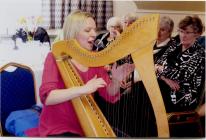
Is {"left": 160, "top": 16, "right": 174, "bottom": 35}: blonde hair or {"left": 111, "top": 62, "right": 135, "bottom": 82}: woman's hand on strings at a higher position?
{"left": 160, "top": 16, "right": 174, "bottom": 35}: blonde hair

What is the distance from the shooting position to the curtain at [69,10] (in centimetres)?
176

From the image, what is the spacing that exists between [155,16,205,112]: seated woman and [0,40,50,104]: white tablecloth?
0.60 meters

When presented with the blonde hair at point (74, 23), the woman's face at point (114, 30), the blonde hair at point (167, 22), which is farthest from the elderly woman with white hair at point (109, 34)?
the blonde hair at point (167, 22)

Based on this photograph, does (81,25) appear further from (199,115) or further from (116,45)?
(199,115)

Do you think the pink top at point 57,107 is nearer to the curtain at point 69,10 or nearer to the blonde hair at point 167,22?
the curtain at point 69,10

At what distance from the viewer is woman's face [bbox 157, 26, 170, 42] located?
1.72m

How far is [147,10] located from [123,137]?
0.66 meters

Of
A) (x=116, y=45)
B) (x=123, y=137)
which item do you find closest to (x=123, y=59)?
(x=116, y=45)

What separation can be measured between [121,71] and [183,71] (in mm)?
317

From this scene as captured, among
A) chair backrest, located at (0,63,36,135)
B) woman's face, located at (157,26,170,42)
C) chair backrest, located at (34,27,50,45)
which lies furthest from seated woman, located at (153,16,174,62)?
chair backrest, located at (0,63,36,135)

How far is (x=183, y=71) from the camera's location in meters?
1.76

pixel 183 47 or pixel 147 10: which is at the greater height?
pixel 147 10

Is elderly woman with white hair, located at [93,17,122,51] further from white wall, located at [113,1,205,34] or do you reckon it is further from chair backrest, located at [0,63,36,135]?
chair backrest, located at [0,63,36,135]

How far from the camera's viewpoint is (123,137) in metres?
1.79
